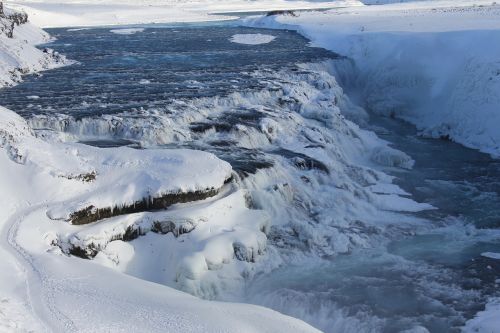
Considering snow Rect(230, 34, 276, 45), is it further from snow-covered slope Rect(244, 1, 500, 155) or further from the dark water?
snow-covered slope Rect(244, 1, 500, 155)

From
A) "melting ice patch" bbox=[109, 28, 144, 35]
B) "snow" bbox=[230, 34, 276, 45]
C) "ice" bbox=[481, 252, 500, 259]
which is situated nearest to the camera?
"ice" bbox=[481, 252, 500, 259]

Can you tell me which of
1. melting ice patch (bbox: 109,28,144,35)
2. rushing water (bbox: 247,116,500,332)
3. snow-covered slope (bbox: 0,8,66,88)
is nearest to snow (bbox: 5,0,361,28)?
melting ice patch (bbox: 109,28,144,35)

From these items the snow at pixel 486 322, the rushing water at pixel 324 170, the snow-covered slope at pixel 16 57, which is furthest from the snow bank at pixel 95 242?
the snow-covered slope at pixel 16 57

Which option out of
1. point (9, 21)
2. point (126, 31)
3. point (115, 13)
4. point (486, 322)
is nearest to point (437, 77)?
point (486, 322)

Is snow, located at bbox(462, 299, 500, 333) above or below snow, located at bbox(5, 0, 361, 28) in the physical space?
below

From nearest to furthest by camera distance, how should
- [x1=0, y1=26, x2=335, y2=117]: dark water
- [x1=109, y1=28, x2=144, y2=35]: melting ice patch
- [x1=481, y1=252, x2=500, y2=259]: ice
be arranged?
[x1=481, y1=252, x2=500, y2=259]: ice < [x1=0, y1=26, x2=335, y2=117]: dark water < [x1=109, y1=28, x2=144, y2=35]: melting ice patch

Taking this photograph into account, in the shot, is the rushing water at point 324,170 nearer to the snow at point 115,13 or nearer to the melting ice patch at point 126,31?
the melting ice patch at point 126,31

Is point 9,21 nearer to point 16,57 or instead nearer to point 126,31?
point 16,57
